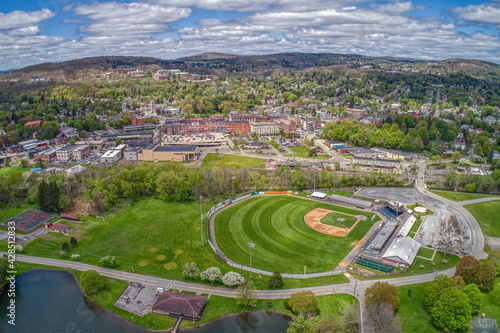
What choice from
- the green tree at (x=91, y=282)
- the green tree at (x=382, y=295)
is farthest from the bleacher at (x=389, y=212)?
the green tree at (x=91, y=282)

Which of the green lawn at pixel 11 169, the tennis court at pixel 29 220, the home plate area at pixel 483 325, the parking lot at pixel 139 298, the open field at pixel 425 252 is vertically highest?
the green lawn at pixel 11 169

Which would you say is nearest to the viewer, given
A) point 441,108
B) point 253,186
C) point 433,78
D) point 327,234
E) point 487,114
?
point 327,234

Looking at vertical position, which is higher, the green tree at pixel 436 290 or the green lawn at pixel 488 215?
the green tree at pixel 436 290

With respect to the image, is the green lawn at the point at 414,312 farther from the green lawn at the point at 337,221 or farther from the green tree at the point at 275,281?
the green lawn at the point at 337,221

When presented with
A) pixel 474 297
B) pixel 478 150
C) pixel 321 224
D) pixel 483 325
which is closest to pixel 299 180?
pixel 321 224

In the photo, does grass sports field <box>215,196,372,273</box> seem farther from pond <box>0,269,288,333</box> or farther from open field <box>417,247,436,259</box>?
pond <box>0,269,288,333</box>

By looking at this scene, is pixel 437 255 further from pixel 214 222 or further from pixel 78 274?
pixel 78 274

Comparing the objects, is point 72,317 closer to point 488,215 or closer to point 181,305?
point 181,305

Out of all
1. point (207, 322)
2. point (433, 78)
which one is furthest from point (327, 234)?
point (433, 78)
